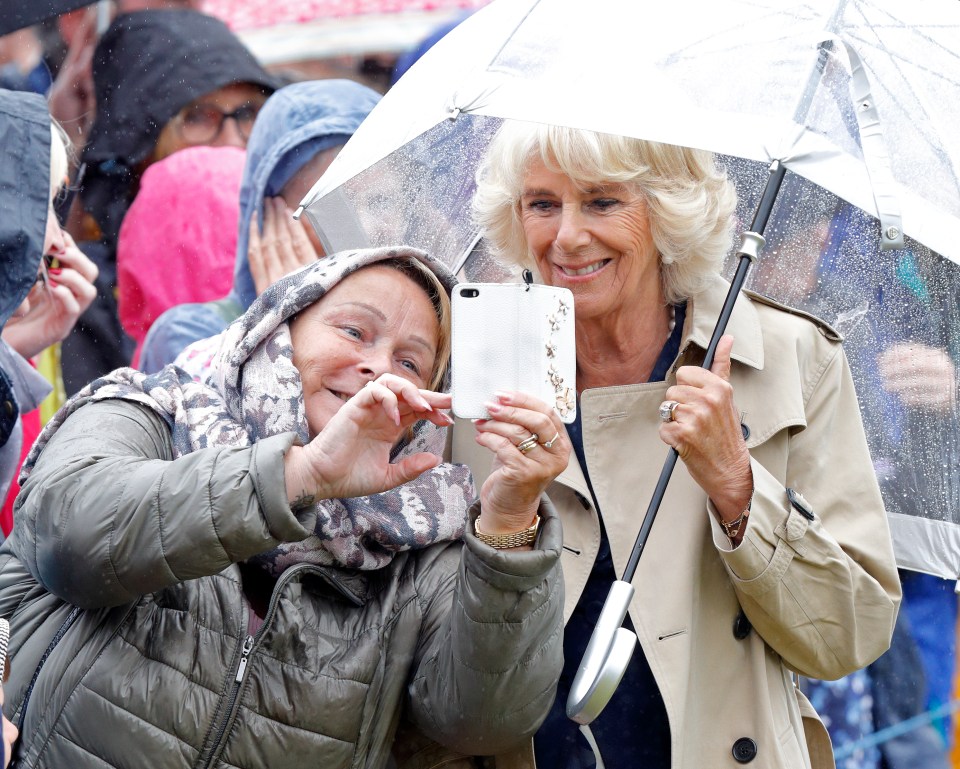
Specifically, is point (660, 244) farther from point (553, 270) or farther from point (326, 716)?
point (326, 716)

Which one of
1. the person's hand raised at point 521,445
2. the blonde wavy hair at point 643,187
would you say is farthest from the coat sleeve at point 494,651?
the blonde wavy hair at point 643,187

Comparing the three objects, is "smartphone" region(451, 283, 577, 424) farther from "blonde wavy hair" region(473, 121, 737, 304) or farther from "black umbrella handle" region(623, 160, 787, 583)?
"blonde wavy hair" region(473, 121, 737, 304)

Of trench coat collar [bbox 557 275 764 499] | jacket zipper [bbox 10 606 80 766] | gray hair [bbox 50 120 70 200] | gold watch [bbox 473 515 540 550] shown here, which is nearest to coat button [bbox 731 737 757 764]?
trench coat collar [bbox 557 275 764 499]

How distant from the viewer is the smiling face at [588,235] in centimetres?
267

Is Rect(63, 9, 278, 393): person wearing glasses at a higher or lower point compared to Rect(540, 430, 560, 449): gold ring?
lower

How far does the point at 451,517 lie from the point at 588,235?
682mm

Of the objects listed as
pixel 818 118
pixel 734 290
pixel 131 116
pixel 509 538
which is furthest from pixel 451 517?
pixel 131 116

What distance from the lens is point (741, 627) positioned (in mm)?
2588

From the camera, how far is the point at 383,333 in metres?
2.49

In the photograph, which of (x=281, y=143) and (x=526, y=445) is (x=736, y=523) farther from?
(x=281, y=143)

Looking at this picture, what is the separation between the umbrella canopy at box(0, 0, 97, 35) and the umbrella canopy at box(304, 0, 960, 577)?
1726mm

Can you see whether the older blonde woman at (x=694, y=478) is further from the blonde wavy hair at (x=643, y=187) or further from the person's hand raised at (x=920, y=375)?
the person's hand raised at (x=920, y=375)

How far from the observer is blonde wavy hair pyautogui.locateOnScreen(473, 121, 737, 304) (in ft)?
8.61

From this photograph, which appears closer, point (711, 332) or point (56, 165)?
point (711, 332)
